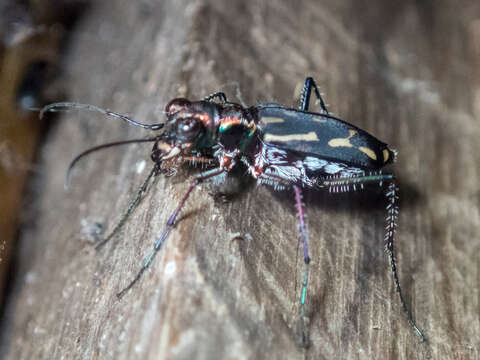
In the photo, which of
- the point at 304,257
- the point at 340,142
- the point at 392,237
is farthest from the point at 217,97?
the point at 392,237

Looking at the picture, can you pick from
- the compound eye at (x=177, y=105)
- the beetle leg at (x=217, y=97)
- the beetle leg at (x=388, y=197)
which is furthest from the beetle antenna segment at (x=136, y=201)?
the beetle leg at (x=388, y=197)

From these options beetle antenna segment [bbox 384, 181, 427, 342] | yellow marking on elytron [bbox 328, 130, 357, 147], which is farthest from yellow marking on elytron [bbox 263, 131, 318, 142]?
beetle antenna segment [bbox 384, 181, 427, 342]

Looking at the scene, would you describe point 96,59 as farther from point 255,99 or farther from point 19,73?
point 255,99

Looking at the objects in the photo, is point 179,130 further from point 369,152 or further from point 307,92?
point 369,152

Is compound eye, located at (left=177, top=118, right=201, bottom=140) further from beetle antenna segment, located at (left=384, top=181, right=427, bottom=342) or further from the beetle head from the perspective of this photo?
beetle antenna segment, located at (left=384, top=181, right=427, bottom=342)

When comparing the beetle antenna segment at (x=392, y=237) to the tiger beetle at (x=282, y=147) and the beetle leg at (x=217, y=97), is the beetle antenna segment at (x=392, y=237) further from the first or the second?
the beetle leg at (x=217, y=97)

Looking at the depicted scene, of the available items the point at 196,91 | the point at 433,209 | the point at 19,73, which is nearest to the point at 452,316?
the point at 433,209
